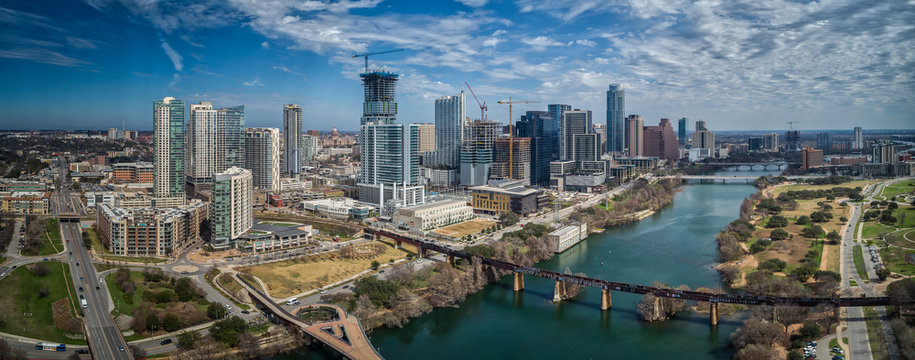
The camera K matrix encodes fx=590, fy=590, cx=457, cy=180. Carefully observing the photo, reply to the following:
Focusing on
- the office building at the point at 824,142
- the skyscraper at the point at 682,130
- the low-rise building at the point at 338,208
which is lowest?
the low-rise building at the point at 338,208

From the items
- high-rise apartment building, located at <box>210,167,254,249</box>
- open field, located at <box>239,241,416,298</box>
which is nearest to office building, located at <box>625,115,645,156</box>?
open field, located at <box>239,241,416,298</box>

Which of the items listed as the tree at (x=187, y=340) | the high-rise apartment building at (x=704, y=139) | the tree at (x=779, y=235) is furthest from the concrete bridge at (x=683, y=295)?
the high-rise apartment building at (x=704, y=139)

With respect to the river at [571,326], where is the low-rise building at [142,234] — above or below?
above

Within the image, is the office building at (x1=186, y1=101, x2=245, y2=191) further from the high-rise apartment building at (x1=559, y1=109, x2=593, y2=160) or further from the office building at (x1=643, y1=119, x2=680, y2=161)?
the office building at (x1=643, y1=119, x2=680, y2=161)

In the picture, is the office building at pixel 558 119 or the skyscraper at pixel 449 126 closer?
the skyscraper at pixel 449 126

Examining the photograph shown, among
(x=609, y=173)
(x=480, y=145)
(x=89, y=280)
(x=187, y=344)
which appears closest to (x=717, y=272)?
(x=187, y=344)

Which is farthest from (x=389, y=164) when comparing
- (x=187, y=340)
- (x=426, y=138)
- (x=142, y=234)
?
(x=426, y=138)

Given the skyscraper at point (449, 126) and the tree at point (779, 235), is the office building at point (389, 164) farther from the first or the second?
the tree at point (779, 235)

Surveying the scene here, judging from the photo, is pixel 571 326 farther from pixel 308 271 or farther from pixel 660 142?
pixel 660 142
